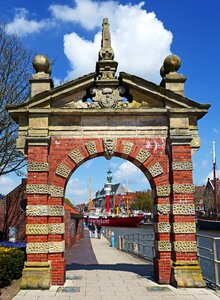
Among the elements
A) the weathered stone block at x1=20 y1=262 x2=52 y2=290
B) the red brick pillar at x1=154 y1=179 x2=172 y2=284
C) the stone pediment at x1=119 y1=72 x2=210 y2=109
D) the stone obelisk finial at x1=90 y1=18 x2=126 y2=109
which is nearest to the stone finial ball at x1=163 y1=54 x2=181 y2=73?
the stone pediment at x1=119 y1=72 x2=210 y2=109

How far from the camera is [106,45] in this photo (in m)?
11.5

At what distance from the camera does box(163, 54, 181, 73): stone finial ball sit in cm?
1117

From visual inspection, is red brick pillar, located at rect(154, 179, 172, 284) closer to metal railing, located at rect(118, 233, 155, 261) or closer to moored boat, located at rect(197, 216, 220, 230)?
metal railing, located at rect(118, 233, 155, 261)

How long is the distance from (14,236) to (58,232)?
9043 millimetres

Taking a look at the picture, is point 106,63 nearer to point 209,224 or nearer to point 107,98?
point 107,98

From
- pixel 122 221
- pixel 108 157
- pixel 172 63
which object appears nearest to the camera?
pixel 108 157

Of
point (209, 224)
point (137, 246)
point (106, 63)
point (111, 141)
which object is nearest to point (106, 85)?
point (106, 63)

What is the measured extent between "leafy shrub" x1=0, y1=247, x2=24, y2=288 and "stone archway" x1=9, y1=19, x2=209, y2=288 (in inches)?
35.8

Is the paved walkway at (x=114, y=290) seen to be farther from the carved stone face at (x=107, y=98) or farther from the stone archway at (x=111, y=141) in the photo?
Result: the carved stone face at (x=107, y=98)

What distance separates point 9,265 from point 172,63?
795cm

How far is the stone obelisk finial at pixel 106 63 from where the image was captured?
11148 mm

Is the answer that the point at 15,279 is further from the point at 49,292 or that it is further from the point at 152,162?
A: the point at 152,162

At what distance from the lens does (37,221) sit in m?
10.1

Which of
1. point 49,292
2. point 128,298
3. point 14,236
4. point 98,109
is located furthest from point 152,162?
point 14,236
